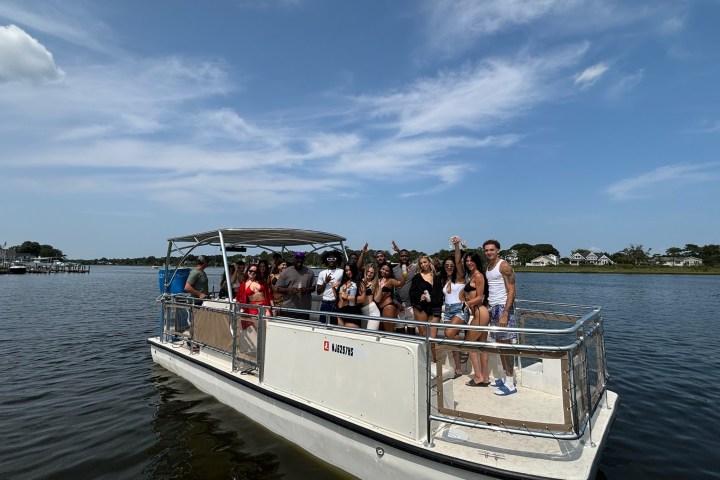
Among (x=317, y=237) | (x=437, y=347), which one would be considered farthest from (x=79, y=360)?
(x=437, y=347)

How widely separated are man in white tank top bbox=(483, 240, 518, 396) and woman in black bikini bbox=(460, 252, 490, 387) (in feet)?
0.31

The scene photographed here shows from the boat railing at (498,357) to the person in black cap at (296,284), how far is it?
25.4 inches

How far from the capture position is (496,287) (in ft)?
18.0

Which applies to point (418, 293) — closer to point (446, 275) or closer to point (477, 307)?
point (446, 275)

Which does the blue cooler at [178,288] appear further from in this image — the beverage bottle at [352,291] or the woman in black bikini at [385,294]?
the woman in black bikini at [385,294]

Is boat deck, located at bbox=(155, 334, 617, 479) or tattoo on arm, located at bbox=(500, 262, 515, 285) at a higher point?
tattoo on arm, located at bbox=(500, 262, 515, 285)

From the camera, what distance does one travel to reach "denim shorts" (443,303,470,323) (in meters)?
5.95

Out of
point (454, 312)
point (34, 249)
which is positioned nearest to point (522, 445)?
point (454, 312)

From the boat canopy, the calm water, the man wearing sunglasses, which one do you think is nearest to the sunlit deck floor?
the calm water

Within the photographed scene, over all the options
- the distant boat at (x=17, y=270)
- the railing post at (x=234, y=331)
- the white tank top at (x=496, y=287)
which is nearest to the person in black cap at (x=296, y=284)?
the railing post at (x=234, y=331)

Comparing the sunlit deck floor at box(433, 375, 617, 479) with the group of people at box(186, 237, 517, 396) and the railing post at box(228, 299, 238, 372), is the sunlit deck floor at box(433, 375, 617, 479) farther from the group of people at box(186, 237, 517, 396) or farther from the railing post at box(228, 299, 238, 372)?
the railing post at box(228, 299, 238, 372)

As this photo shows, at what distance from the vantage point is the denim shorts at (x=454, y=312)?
5945 millimetres

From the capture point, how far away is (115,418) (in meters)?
7.04

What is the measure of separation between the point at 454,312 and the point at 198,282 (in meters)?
5.43
